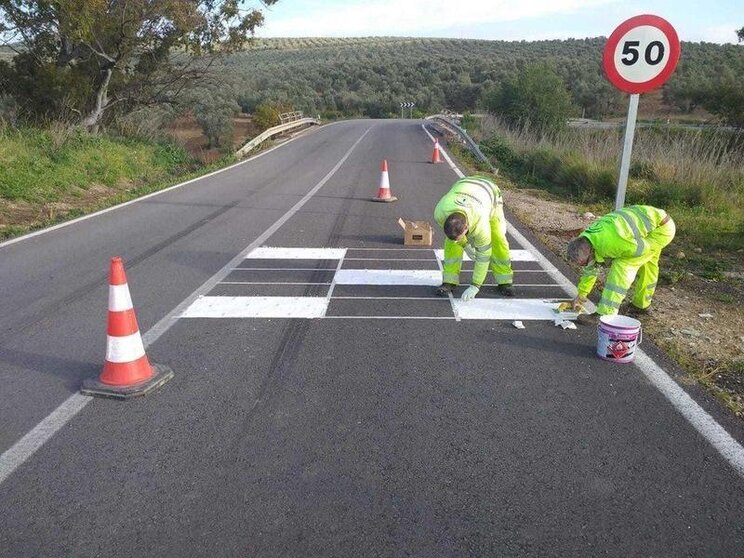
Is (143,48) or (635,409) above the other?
(143,48)

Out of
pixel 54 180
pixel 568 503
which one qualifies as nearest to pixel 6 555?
pixel 568 503

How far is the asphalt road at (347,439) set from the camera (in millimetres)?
2893

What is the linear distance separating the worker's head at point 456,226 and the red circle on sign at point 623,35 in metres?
2.00

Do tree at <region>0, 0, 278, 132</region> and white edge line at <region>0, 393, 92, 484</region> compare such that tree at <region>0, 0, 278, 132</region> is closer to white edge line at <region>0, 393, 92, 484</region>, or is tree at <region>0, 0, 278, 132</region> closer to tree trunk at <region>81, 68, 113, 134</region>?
tree trunk at <region>81, 68, 113, 134</region>

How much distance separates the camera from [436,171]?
55.5ft

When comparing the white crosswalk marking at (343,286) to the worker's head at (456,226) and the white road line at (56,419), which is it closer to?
the white road line at (56,419)

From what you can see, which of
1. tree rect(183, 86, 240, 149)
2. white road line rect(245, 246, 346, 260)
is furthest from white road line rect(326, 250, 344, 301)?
tree rect(183, 86, 240, 149)

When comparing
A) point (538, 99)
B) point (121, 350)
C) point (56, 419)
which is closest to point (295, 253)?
point (121, 350)

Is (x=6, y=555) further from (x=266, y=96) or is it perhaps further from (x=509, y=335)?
(x=266, y=96)

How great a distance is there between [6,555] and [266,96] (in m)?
51.4

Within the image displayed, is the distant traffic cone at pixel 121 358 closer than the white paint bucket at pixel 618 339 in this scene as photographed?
Yes

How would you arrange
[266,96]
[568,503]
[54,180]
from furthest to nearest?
[266,96]
[54,180]
[568,503]

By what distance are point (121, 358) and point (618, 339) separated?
11.7 ft

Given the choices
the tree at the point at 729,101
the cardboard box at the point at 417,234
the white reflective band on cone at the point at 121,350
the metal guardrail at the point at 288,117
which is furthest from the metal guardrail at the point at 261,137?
the tree at the point at 729,101
